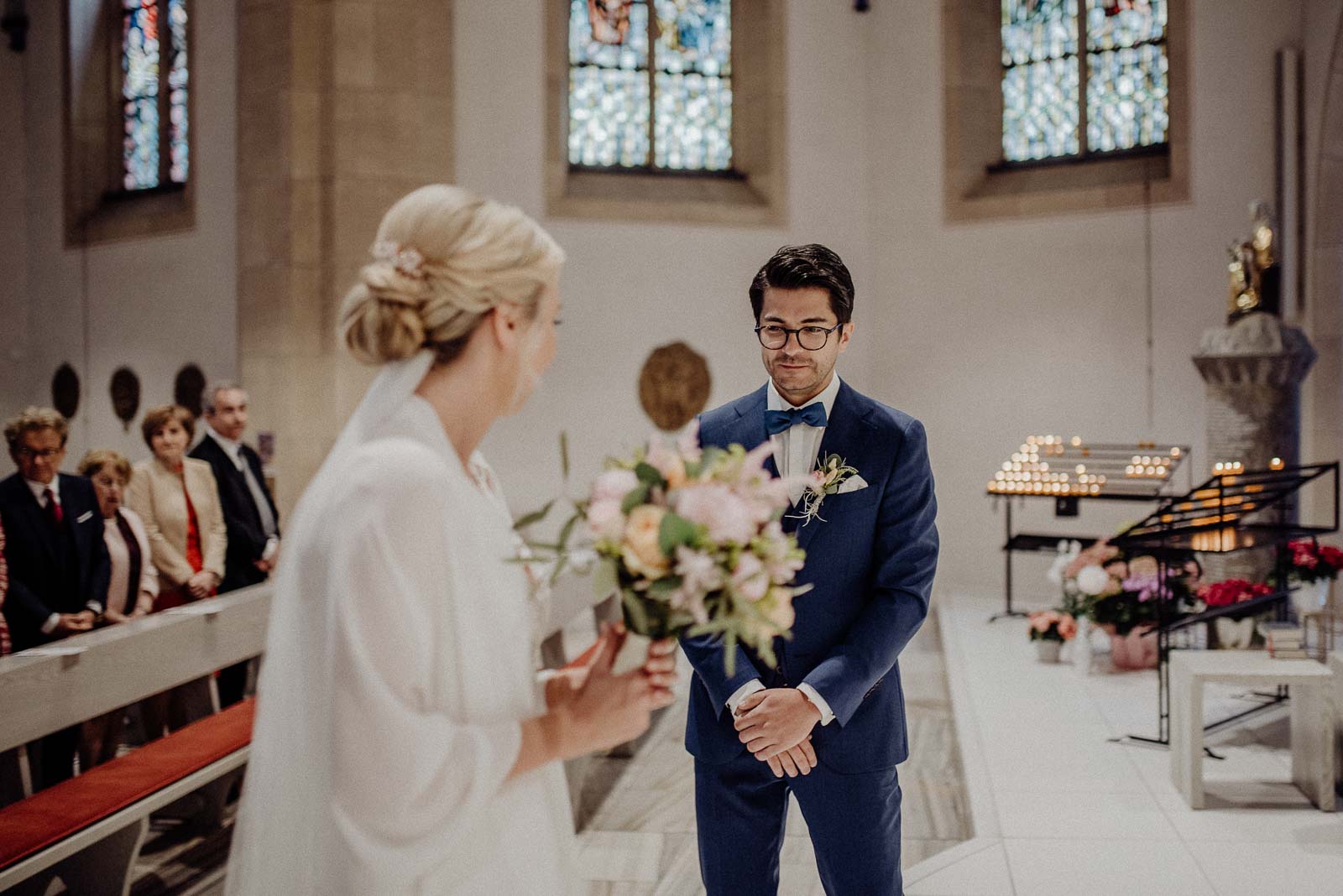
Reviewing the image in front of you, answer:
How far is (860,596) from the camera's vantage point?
241cm

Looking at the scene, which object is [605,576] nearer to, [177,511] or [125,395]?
[177,511]

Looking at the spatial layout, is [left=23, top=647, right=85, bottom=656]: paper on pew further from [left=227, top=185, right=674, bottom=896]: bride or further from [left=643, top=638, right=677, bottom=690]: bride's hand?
[left=643, top=638, right=677, bottom=690]: bride's hand

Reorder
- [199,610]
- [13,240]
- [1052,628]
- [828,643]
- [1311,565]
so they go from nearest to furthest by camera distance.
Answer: [828,643], [199,610], [1311,565], [1052,628], [13,240]

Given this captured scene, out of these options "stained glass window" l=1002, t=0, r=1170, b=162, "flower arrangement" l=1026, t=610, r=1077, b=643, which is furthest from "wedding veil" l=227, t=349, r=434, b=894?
"stained glass window" l=1002, t=0, r=1170, b=162

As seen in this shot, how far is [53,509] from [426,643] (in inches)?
160

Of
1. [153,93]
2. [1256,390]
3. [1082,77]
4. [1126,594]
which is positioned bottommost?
[1126,594]

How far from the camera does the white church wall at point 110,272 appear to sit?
399 inches

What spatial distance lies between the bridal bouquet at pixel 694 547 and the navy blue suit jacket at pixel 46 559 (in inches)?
159

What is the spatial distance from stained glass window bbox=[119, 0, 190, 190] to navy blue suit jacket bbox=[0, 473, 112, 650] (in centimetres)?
671

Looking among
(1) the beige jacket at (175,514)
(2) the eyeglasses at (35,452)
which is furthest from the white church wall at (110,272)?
(2) the eyeglasses at (35,452)

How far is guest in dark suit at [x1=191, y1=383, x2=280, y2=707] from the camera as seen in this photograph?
609 cm

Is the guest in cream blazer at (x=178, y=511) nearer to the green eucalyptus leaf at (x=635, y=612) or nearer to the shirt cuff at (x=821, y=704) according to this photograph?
the shirt cuff at (x=821, y=704)

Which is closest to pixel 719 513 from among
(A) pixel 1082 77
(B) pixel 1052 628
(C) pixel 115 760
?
(C) pixel 115 760

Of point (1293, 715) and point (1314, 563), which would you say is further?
point (1314, 563)
